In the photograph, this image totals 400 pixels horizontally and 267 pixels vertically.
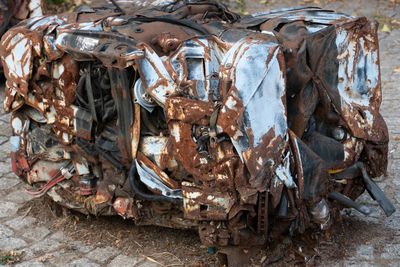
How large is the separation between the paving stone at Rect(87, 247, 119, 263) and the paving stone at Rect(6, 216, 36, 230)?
77 cm

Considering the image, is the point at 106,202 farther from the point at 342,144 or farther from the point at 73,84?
the point at 342,144

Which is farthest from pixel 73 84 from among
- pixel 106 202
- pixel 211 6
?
pixel 211 6

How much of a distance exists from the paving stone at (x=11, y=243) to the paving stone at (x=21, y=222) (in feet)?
0.60

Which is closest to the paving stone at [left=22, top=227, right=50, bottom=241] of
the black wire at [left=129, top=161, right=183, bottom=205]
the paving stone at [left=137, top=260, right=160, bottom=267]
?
the paving stone at [left=137, top=260, right=160, bottom=267]

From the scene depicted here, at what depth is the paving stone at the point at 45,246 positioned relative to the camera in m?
4.80

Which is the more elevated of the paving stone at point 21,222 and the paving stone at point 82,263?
the paving stone at point 82,263

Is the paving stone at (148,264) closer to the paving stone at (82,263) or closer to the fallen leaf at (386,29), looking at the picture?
the paving stone at (82,263)

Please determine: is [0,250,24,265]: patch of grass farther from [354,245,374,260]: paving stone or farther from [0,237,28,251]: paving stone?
[354,245,374,260]: paving stone

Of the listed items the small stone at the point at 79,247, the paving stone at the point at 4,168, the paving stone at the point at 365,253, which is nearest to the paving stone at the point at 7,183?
the paving stone at the point at 4,168

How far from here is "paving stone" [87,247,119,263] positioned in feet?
15.3

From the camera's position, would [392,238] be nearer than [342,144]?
No

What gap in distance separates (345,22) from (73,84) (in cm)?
202

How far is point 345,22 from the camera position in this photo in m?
4.32

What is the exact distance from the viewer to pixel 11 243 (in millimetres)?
4906
